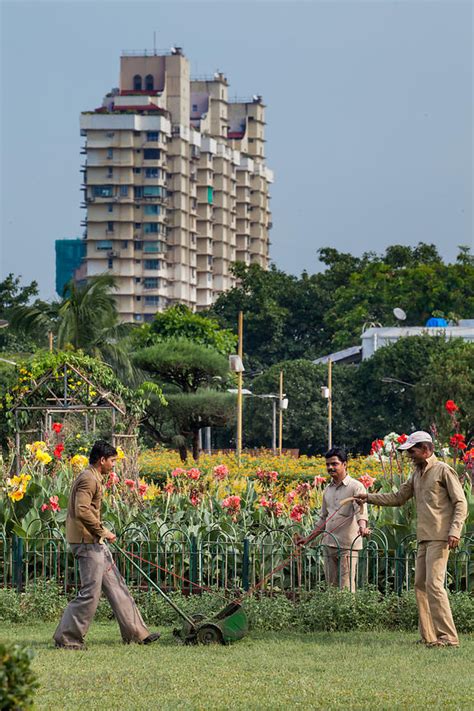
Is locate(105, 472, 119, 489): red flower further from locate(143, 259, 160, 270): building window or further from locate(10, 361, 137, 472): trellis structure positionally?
locate(143, 259, 160, 270): building window

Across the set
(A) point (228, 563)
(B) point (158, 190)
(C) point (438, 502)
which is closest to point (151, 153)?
(B) point (158, 190)

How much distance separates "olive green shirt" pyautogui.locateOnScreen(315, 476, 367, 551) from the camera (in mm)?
12094

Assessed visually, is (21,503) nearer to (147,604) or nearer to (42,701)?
(147,604)

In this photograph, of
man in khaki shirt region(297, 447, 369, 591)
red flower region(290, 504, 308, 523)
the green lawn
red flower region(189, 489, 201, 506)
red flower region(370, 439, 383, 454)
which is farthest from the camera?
red flower region(370, 439, 383, 454)

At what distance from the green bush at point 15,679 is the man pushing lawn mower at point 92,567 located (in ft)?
16.0

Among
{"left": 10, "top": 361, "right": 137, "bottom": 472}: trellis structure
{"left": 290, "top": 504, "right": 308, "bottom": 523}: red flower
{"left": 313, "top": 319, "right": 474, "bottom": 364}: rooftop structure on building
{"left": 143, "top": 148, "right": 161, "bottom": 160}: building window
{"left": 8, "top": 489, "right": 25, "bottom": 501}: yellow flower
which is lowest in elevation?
{"left": 290, "top": 504, "right": 308, "bottom": 523}: red flower

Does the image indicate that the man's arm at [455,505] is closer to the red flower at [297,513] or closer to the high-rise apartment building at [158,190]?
the red flower at [297,513]

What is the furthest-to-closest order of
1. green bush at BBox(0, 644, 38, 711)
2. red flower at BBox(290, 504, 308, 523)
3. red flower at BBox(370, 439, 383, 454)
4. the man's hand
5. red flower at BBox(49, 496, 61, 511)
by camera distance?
red flower at BBox(370, 439, 383, 454) < red flower at BBox(49, 496, 61, 511) < red flower at BBox(290, 504, 308, 523) < the man's hand < green bush at BBox(0, 644, 38, 711)

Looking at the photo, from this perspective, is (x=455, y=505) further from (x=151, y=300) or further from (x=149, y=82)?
(x=149, y=82)

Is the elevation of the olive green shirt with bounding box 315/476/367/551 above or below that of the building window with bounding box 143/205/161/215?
below

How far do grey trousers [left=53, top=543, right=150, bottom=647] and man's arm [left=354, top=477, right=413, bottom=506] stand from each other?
6.73 feet

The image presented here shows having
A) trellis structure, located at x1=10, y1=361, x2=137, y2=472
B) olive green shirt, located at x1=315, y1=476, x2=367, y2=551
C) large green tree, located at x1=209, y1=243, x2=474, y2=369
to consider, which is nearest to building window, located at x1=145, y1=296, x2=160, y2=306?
large green tree, located at x1=209, y1=243, x2=474, y2=369

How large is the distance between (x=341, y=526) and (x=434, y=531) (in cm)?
132

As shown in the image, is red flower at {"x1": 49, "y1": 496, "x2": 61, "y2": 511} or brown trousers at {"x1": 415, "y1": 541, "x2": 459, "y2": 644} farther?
red flower at {"x1": 49, "y1": 496, "x2": 61, "y2": 511}
